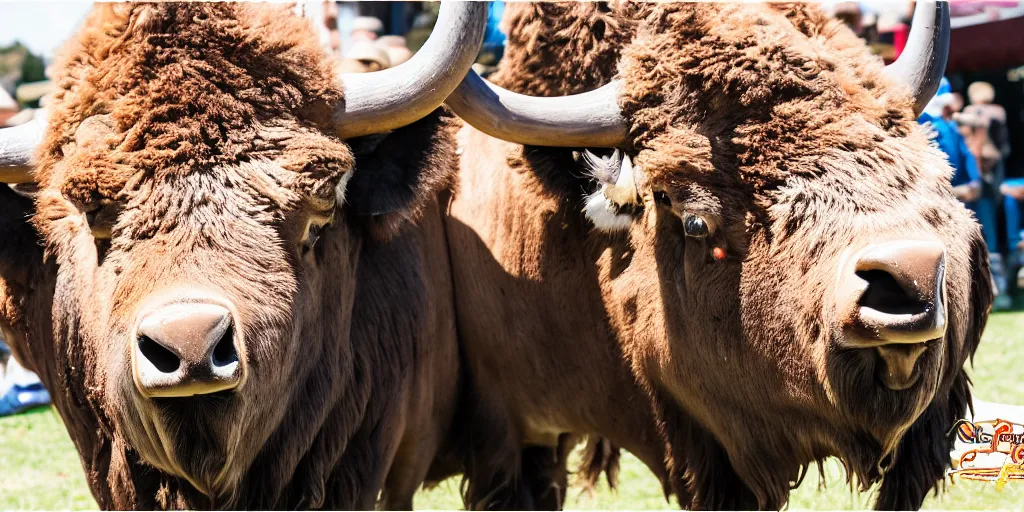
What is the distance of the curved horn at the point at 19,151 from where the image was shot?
3.66 metres

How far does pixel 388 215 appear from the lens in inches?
152

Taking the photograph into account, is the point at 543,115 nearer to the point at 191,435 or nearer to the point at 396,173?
the point at 396,173

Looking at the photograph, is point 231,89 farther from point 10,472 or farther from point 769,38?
point 10,472

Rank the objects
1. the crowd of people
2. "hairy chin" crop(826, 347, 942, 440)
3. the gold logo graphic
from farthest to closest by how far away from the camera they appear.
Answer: the crowd of people
the gold logo graphic
"hairy chin" crop(826, 347, 942, 440)

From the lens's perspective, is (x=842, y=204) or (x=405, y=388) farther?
(x=405, y=388)

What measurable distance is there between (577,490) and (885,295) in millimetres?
3600

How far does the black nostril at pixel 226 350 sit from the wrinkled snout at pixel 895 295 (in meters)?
1.92

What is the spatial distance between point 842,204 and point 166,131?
7.48 ft

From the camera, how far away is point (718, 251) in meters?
3.67

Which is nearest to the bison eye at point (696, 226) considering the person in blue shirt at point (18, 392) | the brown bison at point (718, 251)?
the brown bison at point (718, 251)

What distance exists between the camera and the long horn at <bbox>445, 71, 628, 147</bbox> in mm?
3914

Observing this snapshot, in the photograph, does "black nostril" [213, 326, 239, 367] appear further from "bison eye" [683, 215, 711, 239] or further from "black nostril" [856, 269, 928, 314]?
"black nostril" [856, 269, 928, 314]

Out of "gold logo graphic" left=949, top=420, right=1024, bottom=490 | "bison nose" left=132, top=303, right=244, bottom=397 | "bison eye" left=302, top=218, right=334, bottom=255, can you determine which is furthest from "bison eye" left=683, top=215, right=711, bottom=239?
"bison nose" left=132, top=303, right=244, bottom=397

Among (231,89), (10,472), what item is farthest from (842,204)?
(10,472)
